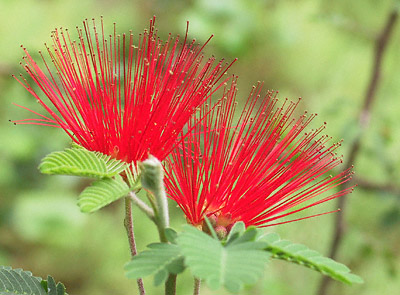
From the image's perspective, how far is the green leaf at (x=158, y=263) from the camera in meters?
0.59

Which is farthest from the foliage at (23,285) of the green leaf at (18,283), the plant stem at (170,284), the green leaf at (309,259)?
the green leaf at (309,259)

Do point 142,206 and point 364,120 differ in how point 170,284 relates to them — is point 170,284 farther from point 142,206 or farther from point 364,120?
point 364,120

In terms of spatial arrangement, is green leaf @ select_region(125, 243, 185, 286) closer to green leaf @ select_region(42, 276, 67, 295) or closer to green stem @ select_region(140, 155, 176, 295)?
green stem @ select_region(140, 155, 176, 295)

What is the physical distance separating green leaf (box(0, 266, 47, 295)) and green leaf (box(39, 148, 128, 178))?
0.18m

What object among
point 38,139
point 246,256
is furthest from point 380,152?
point 38,139

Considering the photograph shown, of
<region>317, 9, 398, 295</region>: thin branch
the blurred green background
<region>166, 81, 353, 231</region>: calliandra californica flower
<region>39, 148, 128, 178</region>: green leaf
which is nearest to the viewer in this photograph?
<region>39, 148, 128, 178</region>: green leaf

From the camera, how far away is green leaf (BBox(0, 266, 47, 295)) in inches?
28.3

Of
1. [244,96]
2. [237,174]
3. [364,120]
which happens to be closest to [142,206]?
[237,174]

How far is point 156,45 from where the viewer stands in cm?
81

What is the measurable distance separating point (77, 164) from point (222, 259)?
0.22 m

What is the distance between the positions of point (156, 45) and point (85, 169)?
26 cm

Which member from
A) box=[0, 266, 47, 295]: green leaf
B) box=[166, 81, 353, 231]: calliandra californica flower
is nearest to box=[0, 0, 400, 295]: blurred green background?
box=[166, 81, 353, 231]: calliandra californica flower

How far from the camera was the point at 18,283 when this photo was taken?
0.73 metres

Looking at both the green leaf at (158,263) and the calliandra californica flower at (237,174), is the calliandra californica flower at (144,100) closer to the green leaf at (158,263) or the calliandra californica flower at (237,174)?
the calliandra californica flower at (237,174)
